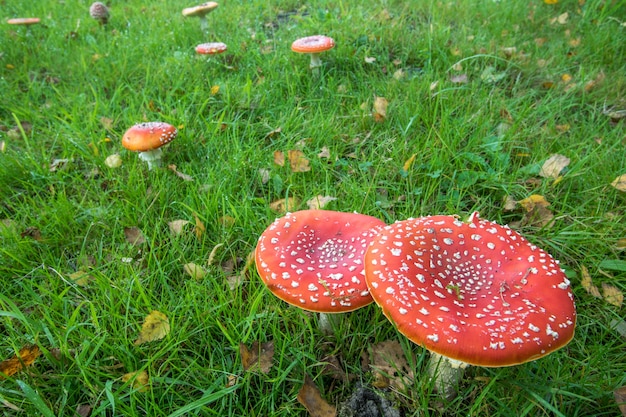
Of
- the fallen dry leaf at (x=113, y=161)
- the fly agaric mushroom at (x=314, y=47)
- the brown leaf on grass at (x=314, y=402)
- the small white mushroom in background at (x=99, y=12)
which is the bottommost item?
the brown leaf on grass at (x=314, y=402)

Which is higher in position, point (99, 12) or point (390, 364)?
point (99, 12)

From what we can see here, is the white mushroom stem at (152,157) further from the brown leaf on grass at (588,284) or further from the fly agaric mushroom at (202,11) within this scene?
the brown leaf on grass at (588,284)

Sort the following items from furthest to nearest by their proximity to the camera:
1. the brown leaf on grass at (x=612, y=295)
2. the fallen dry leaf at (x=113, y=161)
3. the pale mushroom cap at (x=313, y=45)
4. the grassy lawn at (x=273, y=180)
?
the pale mushroom cap at (x=313, y=45) < the fallen dry leaf at (x=113, y=161) < the brown leaf on grass at (x=612, y=295) < the grassy lawn at (x=273, y=180)

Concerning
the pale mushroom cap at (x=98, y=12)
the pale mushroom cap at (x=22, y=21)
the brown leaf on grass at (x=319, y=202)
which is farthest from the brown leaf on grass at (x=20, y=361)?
the pale mushroom cap at (x=98, y=12)

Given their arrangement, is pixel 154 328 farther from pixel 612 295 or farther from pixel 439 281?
pixel 612 295

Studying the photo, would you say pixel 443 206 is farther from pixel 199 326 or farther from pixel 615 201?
pixel 199 326

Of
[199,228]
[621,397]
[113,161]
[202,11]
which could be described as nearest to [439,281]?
[621,397]

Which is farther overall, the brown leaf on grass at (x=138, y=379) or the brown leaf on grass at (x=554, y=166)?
the brown leaf on grass at (x=554, y=166)
